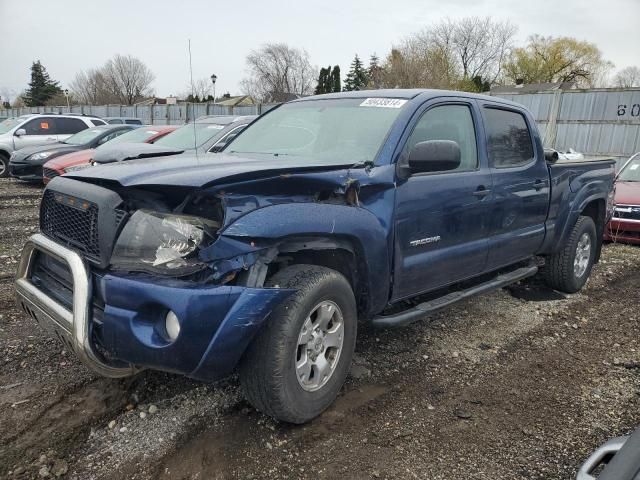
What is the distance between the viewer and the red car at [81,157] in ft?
30.2

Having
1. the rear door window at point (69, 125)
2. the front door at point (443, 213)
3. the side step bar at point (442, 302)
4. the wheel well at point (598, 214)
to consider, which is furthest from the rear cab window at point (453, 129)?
the rear door window at point (69, 125)

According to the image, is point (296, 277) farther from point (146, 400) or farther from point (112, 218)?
point (146, 400)

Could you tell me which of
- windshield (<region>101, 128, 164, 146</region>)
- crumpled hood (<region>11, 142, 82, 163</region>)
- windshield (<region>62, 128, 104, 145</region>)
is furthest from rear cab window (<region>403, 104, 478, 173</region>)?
windshield (<region>62, 128, 104, 145</region>)

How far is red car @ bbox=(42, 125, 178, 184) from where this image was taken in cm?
922

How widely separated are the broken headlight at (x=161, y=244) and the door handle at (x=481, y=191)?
2.13m

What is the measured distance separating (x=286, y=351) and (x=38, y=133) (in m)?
14.4

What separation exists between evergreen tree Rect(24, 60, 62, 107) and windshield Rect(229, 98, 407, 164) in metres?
73.0

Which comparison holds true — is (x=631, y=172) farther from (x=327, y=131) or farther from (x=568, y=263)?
→ (x=327, y=131)

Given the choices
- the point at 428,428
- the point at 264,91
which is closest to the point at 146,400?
the point at 428,428

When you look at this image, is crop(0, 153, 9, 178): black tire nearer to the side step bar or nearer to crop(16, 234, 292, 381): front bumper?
crop(16, 234, 292, 381): front bumper

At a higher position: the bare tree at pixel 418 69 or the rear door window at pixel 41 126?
the bare tree at pixel 418 69

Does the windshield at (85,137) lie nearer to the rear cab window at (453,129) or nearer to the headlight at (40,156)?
the headlight at (40,156)

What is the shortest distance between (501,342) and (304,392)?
208cm

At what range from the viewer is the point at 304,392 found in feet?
8.82
